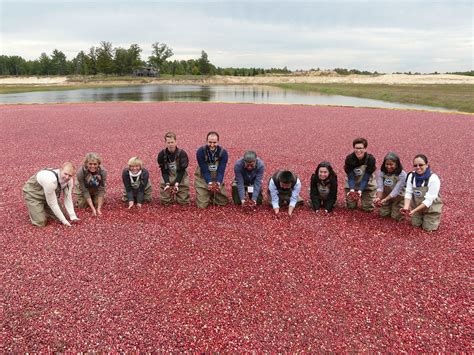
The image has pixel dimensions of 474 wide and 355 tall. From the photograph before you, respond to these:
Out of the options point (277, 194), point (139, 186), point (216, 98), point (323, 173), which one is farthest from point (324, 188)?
point (216, 98)

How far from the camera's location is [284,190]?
230 inches

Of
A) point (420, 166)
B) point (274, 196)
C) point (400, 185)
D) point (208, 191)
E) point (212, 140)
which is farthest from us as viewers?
point (208, 191)

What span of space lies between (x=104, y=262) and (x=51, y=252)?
0.83 m

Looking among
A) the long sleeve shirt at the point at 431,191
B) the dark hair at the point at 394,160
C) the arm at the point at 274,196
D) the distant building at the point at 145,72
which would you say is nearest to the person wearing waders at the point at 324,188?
the arm at the point at 274,196

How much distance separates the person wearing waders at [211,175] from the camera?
593cm

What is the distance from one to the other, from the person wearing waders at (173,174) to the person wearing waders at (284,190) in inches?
67.5

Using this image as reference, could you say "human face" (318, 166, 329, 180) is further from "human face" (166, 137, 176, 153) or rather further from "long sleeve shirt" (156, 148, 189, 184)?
"human face" (166, 137, 176, 153)

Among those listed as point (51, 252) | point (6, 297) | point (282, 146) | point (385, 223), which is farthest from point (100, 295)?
point (282, 146)

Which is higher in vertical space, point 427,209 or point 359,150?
point 359,150

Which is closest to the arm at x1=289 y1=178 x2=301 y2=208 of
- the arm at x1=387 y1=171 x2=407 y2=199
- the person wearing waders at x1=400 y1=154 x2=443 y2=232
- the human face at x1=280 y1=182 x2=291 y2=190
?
the human face at x1=280 y1=182 x2=291 y2=190

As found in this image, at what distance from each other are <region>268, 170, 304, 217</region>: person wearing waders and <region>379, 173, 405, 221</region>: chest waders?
4.84 feet

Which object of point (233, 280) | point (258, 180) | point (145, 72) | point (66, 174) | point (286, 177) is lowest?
point (233, 280)

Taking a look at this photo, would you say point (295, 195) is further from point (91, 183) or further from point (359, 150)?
point (91, 183)

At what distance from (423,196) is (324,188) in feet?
5.13
